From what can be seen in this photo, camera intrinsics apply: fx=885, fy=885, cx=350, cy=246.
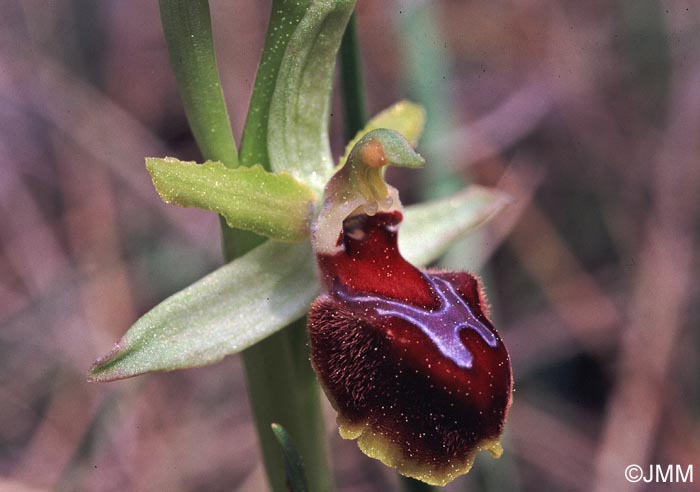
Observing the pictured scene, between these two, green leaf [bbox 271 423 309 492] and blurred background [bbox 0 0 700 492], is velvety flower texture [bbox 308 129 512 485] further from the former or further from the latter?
blurred background [bbox 0 0 700 492]

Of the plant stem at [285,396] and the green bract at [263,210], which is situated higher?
the green bract at [263,210]

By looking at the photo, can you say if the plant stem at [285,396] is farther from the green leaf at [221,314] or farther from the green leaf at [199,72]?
the green leaf at [199,72]

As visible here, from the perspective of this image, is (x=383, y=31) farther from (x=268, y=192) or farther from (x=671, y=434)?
(x=268, y=192)

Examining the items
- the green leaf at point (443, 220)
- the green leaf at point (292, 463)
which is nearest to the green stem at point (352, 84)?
the green leaf at point (443, 220)

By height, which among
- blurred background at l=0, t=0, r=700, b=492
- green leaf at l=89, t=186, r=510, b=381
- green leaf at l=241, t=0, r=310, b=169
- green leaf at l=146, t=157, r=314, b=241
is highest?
green leaf at l=241, t=0, r=310, b=169

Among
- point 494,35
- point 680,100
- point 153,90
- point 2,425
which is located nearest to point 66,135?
point 153,90

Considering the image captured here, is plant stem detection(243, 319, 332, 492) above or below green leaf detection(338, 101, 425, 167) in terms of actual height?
below

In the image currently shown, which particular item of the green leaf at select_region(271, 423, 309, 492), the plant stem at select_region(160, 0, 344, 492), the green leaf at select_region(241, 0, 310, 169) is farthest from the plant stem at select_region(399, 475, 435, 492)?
the green leaf at select_region(241, 0, 310, 169)
